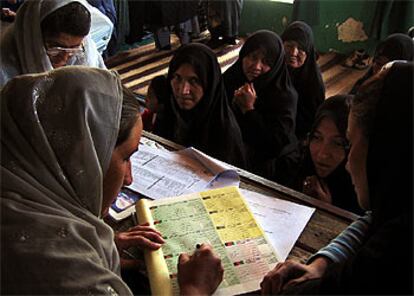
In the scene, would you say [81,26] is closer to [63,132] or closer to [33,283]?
[63,132]

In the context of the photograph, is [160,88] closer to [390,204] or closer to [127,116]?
[127,116]

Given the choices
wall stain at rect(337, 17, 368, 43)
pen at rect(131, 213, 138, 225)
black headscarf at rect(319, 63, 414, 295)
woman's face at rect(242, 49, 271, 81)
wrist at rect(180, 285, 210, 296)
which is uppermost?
black headscarf at rect(319, 63, 414, 295)

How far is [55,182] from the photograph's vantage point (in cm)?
67

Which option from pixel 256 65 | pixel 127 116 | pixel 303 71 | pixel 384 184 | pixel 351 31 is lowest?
pixel 351 31

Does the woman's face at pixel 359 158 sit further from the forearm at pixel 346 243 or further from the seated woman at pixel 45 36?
the seated woman at pixel 45 36

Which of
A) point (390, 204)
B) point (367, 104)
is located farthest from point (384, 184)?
point (367, 104)

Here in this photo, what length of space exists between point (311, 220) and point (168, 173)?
421 mm

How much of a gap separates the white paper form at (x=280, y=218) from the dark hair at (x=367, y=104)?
329 mm

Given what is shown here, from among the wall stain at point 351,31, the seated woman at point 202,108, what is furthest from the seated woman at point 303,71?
the wall stain at point 351,31

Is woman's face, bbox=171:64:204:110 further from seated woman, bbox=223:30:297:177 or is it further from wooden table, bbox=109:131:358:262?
wooden table, bbox=109:131:358:262

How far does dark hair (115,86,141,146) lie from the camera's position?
2.54 feet

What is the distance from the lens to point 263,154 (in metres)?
2.01

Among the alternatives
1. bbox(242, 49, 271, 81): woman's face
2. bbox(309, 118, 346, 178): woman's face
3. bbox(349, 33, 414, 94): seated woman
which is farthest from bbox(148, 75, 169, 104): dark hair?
bbox(349, 33, 414, 94): seated woman

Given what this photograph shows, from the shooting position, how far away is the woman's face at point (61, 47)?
5.13 ft
